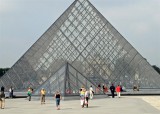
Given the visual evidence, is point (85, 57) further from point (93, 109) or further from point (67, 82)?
point (93, 109)

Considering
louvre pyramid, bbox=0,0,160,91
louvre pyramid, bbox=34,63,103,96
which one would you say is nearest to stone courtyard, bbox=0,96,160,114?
louvre pyramid, bbox=34,63,103,96

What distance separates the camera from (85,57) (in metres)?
46.5

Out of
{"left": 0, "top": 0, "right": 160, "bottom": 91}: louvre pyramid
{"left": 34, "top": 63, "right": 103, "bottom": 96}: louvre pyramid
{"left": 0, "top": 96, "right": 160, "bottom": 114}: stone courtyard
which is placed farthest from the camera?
{"left": 0, "top": 0, "right": 160, "bottom": 91}: louvre pyramid

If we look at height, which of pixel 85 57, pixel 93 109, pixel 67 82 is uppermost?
pixel 85 57

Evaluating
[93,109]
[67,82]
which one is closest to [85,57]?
[67,82]

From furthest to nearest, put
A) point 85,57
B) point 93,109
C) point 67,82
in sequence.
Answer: point 85,57, point 67,82, point 93,109

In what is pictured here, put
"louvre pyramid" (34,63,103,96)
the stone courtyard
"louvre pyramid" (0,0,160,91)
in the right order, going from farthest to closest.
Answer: "louvre pyramid" (0,0,160,91), "louvre pyramid" (34,63,103,96), the stone courtyard

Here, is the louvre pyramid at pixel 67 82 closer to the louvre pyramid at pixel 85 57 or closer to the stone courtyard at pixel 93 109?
the stone courtyard at pixel 93 109

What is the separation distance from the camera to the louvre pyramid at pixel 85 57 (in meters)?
45.3

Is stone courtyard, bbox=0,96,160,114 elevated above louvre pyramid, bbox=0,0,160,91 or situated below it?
below

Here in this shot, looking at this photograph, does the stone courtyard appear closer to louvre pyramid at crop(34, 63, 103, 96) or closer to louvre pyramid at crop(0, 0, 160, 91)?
louvre pyramid at crop(34, 63, 103, 96)

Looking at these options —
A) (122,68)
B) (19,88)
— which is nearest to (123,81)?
(122,68)

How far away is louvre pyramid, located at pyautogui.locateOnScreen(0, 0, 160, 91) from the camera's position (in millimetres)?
45344

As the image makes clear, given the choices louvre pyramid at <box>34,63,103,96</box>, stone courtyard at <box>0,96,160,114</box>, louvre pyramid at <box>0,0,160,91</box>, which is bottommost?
A: stone courtyard at <box>0,96,160,114</box>
